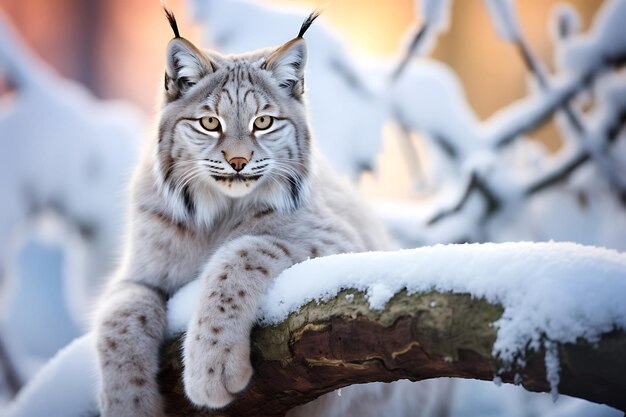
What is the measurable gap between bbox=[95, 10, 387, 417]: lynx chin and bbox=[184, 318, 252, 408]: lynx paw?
0.08 m

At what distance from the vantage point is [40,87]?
186 inches

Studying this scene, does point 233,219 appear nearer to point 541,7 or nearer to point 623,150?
point 623,150

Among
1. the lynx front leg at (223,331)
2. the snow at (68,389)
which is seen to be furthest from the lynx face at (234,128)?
the snow at (68,389)

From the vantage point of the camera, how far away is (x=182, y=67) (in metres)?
2.01

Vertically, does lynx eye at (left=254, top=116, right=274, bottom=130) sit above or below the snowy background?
below

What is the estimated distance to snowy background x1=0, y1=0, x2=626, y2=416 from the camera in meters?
3.89

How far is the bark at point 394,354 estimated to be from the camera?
1239mm

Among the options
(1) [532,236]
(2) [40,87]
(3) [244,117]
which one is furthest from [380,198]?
(3) [244,117]

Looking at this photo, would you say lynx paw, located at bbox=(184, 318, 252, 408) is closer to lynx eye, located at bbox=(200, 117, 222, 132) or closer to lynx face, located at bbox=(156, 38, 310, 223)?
lynx face, located at bbox=(156, 38, 310, 223)

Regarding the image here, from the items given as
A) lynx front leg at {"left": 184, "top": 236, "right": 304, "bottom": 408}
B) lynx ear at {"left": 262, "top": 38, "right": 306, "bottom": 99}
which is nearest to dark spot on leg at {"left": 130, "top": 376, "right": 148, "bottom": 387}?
lynx front leg at {"left": 184, "top": 236, "right": 304, "bottom": 408}

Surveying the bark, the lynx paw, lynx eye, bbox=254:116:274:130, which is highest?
lynx eye, bbox=254:116:274:130

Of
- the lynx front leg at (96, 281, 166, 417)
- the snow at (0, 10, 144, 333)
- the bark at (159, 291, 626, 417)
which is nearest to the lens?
the bark at (159, 291, 626, 417)

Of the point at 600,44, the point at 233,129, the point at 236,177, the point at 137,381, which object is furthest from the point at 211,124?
the point at 600,44

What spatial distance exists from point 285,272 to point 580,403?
2210 millimetres
